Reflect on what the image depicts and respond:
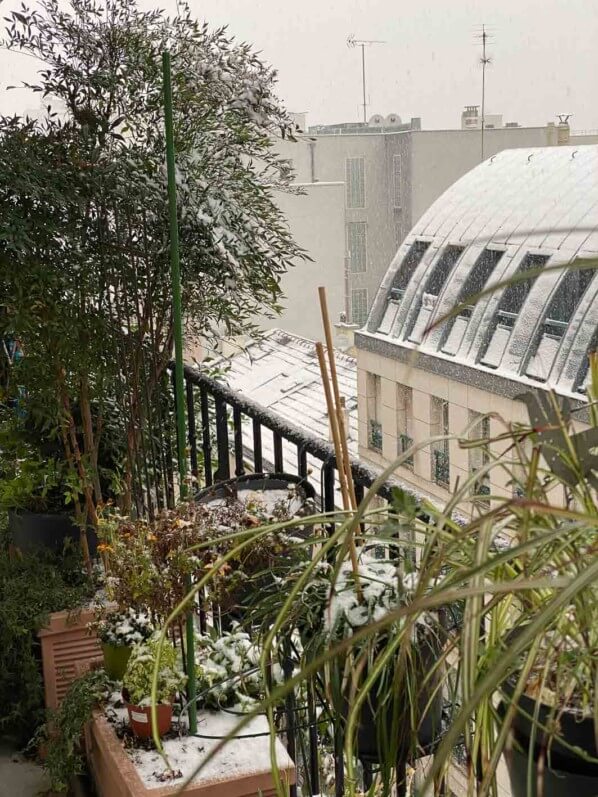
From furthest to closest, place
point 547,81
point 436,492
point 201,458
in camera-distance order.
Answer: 1. point 201,458
2. point 547,81
3. point 436,492

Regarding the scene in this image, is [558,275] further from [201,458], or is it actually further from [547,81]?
[201,458]

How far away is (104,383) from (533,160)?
1171 millimetres

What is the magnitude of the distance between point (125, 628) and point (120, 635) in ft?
0.06

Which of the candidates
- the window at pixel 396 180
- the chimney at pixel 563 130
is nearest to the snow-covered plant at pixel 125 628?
the window at pixel 396 180

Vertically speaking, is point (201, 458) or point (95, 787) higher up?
point (201, 458)

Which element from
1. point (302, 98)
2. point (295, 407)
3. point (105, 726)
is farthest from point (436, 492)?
point (302, 98)

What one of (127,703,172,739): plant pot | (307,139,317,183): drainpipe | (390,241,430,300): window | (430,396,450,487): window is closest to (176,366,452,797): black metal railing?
(430,396,450,487): window

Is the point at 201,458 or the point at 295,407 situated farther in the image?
the point at 201,458

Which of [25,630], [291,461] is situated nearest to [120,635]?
[25,630]

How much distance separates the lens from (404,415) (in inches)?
72.1

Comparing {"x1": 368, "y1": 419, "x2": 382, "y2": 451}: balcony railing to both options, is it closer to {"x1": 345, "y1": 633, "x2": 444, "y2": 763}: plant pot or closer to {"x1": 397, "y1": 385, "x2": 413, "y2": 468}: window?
{"x1": 397, "y1": 385, "x2": 413, "y2": 468}: window

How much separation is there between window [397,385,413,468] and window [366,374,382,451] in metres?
0.05

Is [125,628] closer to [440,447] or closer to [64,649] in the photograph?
[64,649]

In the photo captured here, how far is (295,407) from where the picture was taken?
2275 mm
